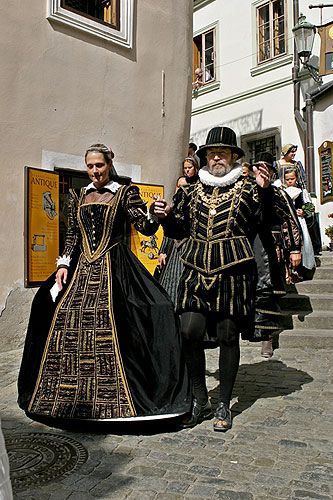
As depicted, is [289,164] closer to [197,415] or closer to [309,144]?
[309,144]

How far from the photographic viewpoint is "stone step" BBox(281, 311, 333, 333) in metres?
6.41

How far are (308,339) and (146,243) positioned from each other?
2.92m

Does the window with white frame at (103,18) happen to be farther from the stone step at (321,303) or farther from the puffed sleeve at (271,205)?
the puffed sleeve at (271,205)

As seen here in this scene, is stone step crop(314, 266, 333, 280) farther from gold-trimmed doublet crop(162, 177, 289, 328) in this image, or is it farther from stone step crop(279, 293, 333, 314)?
gold-trimmed doublet crop(162, 177, 289, 328)

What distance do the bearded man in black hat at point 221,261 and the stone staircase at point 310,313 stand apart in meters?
2.67

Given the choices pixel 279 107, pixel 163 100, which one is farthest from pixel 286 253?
pixel 279 107

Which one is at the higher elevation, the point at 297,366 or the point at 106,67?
the point at 106,67

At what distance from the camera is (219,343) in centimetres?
353

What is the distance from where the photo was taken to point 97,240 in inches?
149

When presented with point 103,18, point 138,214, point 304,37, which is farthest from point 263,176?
point 304,37

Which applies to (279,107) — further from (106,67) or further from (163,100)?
(106,67)

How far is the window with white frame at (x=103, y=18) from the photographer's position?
22.9 feet

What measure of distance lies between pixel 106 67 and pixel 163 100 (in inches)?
45.2

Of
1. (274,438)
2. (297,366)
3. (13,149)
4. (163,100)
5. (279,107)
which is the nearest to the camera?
(274,438)
